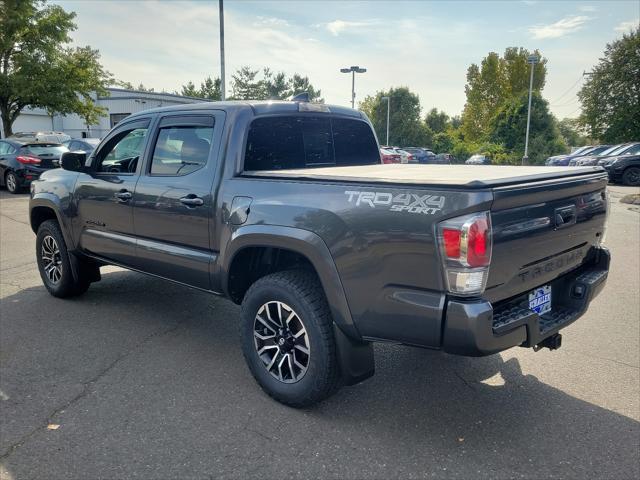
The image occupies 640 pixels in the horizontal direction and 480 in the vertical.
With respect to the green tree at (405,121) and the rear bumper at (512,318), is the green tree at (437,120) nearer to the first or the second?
the green tree at (405,121)

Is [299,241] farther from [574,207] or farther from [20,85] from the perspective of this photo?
[20,85]

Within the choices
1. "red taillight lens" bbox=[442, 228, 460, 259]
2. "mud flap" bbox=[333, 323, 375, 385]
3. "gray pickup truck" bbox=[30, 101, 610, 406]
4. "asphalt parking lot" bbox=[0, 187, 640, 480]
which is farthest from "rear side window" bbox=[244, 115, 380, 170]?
"red taillight lens" bbox=[442, 228, 460, 259]

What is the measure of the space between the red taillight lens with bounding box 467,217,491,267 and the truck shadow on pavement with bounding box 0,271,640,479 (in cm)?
110

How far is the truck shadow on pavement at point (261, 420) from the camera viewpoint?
8.77 feet

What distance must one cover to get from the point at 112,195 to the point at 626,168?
19.6 meters

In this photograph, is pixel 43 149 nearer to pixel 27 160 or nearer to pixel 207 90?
pixel 27 160

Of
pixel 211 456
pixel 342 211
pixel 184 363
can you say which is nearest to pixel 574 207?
pixel 342 211

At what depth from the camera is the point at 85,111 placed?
88.9 feet

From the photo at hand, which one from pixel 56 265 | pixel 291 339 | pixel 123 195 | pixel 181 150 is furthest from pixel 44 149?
pixel 291 339

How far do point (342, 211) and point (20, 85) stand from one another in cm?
2549

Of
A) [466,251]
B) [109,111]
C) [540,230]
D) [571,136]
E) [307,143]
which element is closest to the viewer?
[466,251]

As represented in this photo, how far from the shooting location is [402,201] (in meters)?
2.56

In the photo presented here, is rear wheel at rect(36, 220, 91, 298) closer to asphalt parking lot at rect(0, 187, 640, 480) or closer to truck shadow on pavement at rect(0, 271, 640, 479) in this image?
asphalt parking lot at rect(0, 187, 640, 480)

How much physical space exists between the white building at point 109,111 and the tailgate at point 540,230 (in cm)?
3740
